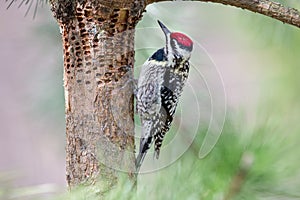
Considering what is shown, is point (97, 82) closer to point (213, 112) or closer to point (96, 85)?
point (96, 85)

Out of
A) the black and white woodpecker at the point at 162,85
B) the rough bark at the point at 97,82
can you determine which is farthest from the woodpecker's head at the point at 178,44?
the rough bark at the point at 97,82

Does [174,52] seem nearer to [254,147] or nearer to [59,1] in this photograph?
[59,1]

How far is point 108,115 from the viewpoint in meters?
0.58

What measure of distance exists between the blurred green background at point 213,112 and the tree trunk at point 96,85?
0.12 ft

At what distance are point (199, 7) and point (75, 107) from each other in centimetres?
44

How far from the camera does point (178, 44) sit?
0.70 metres

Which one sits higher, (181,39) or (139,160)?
(181,39)

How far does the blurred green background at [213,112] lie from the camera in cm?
38

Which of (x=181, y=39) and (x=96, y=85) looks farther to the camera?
(x=181, y=39)

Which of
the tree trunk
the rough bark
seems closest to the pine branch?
the rough bark

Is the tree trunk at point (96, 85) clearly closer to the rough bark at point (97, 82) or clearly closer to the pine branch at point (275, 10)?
the rough bark at point (97, 82)

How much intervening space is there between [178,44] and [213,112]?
11 cm

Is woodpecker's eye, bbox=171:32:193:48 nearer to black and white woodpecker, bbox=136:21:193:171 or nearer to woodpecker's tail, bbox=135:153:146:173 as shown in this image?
black and white woodpecker, bbox=136:21:193:171

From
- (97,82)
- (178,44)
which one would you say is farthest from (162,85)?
(97,82)
